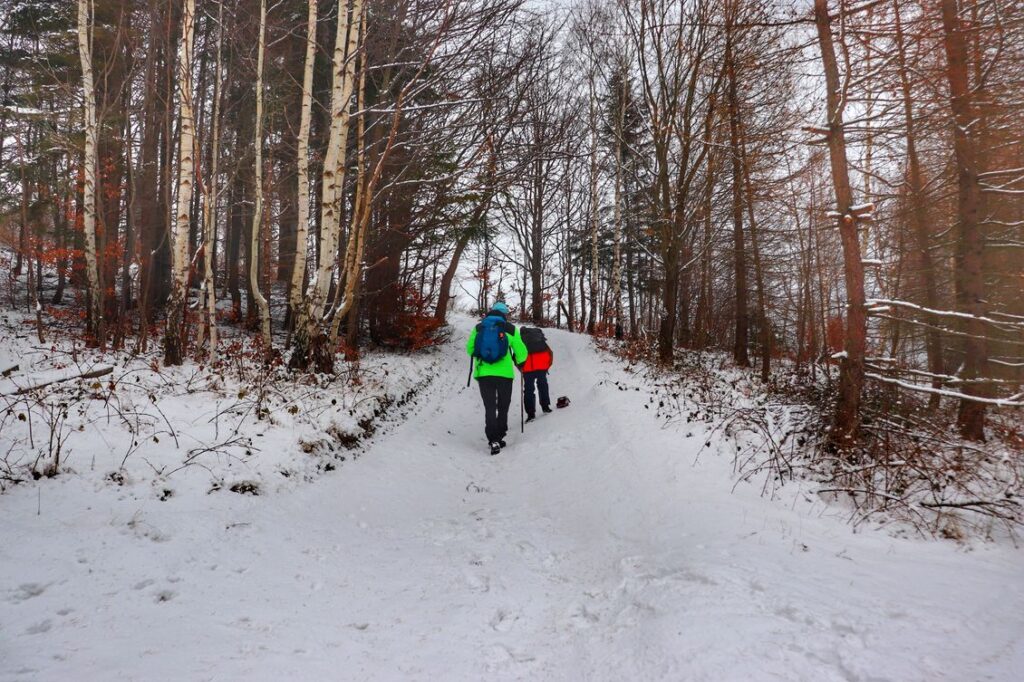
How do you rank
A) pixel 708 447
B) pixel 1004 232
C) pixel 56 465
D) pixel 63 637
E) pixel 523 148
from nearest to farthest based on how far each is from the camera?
1. pixel 63 637
2. pixel 56 465
3. pixel 708 447
4. pixel 1004 232
5. pixel 523 148

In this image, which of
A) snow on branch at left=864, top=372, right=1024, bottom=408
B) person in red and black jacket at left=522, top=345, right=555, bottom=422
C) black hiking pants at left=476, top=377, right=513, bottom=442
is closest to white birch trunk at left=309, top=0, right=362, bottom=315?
black hiking pants at left=476, top=377, right=513, bottom=442

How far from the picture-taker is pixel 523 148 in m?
9.75

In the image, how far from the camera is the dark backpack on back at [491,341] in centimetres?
734

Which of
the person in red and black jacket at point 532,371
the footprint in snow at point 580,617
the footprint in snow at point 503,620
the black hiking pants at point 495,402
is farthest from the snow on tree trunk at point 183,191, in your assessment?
the footprint in snow at point 580,617

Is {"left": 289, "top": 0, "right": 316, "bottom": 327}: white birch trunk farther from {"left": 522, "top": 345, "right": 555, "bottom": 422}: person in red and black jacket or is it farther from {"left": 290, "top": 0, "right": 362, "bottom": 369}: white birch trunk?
{"left": 522, "top": 345, "right": 555, "bottom": 422}: person in red and black jacket

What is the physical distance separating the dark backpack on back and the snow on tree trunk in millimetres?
5447

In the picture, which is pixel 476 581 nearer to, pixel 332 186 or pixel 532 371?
pixel 532 371

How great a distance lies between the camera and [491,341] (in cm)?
736

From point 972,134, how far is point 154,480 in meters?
10.7

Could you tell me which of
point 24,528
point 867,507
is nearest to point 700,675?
point 867,507

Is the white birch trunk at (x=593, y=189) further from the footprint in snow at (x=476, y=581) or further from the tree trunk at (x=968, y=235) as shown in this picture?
the footprint in snow at (x=476, y=581)

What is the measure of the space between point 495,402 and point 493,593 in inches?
165

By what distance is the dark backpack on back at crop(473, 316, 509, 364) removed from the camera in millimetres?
7344

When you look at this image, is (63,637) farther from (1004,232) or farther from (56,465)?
(1004,232)
